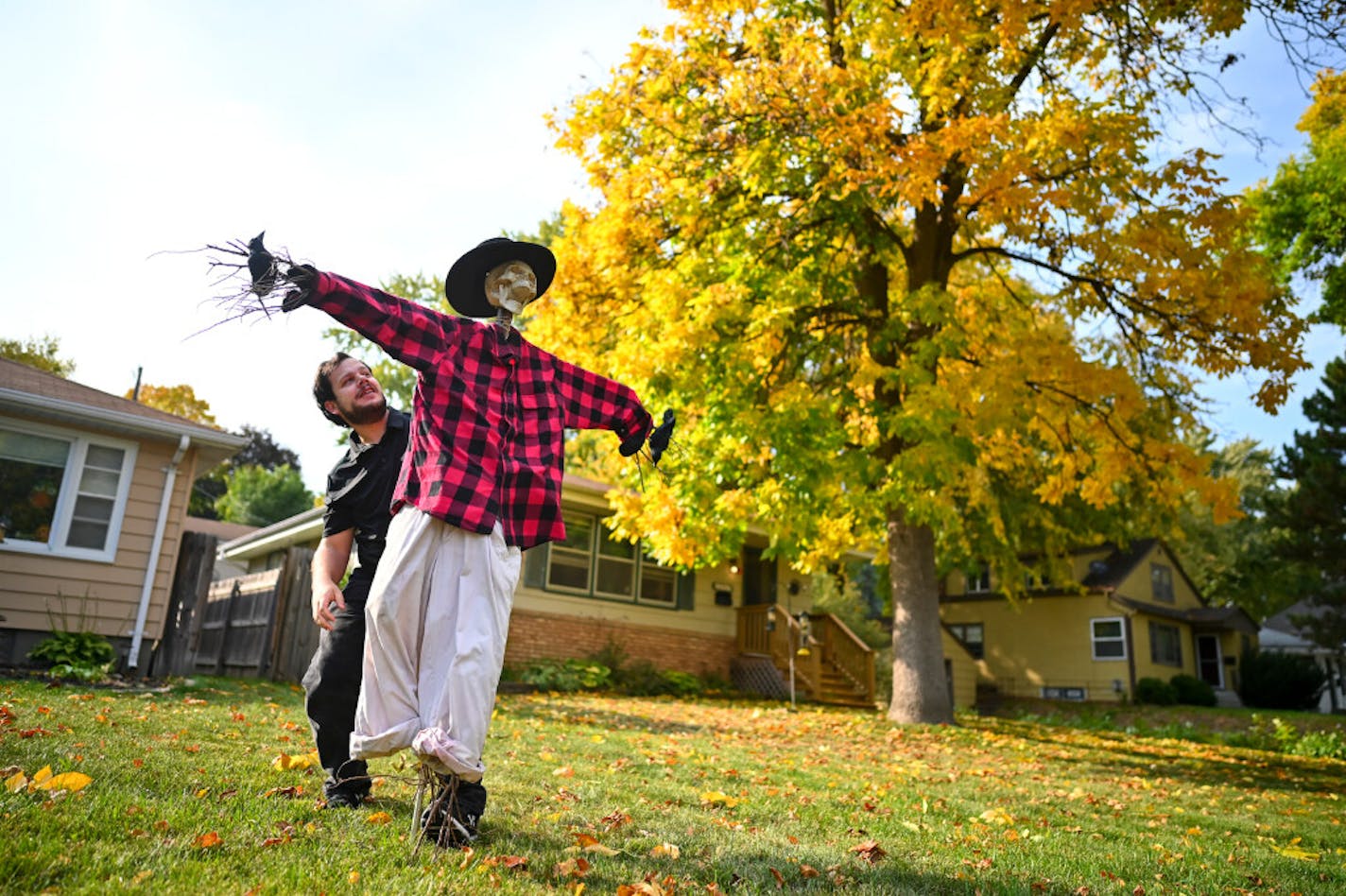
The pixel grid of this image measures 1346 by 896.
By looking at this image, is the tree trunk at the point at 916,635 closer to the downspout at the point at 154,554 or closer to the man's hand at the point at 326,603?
the downspout at the point at 154,554

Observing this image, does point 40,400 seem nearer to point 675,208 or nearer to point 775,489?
point 675,208

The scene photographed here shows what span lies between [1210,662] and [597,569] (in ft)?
76.4

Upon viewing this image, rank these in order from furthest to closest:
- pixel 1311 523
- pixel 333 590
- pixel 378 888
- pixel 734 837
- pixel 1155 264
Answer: pixel 1311 523 → pixel 1155 264 → pixel 734 837 → pixel 333 590 → pixel 378 888

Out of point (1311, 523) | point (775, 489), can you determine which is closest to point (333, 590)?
point (775, 489)

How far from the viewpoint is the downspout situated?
35.0 feet

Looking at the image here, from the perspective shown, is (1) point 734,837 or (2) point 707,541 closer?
(1) point 734,837

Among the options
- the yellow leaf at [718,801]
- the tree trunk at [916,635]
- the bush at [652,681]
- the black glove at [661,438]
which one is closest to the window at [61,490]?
the bush at [652,681]

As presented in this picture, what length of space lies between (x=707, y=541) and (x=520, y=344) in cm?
726

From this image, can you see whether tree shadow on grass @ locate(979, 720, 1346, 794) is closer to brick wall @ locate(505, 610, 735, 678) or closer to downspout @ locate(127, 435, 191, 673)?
brick wall @ locate(505, 610, 735, 678)

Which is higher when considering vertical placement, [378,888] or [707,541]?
[707,541]

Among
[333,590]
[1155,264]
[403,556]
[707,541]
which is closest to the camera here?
[403,556]

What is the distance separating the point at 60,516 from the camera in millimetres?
10578

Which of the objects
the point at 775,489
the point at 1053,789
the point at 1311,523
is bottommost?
the point at 1053,789

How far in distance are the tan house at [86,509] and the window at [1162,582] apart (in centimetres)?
2816
